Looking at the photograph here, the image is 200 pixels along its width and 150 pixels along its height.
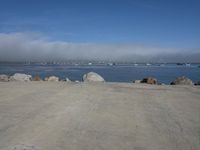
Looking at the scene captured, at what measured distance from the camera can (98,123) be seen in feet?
21.7

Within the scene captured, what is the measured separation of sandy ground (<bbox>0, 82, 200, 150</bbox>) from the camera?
17.0 feet

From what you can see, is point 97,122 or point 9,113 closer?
point 97,122

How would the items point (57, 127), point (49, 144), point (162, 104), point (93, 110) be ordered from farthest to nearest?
point (162, 104) < point (93, 110) < point (57, 127) < point (49, 144)

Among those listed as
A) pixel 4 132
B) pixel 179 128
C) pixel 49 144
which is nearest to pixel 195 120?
pixel 179 128

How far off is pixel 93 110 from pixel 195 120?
104 inches

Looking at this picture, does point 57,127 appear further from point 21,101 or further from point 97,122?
point 21,101

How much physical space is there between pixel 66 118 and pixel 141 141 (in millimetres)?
2271

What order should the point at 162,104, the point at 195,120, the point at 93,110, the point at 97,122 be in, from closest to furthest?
the point at 97,122
the point at 195,120
the point at 93,110
the point at 162,104

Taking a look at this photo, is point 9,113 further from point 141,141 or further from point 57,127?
point 141,141

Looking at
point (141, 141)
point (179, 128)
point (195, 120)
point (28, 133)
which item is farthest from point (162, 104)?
point (28, 133)

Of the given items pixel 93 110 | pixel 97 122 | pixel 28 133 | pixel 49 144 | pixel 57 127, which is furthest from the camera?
pixel 93 110

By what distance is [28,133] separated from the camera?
5.69 meters

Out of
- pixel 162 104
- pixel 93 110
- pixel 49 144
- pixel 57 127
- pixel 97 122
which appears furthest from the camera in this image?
pixel 162 104

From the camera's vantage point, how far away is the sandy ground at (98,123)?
5168 millimetres
